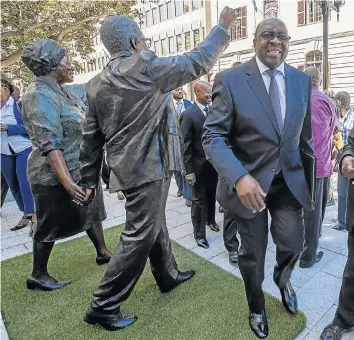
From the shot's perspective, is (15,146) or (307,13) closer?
(15,146)

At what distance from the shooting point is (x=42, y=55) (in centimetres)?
281

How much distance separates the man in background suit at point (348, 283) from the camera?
198 centimetres

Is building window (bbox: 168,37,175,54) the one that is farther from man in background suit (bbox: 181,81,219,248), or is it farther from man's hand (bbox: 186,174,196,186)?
man's hand (bbox: 186,174,196,186)

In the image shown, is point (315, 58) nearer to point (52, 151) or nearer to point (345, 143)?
point (345, 143)

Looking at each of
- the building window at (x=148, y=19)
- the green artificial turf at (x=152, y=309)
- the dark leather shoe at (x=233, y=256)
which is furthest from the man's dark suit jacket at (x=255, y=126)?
the building window at (x=148, y=19)

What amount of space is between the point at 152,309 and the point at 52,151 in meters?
1.58

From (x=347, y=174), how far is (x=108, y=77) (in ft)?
5.35

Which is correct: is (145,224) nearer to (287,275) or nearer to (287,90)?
(287,275)

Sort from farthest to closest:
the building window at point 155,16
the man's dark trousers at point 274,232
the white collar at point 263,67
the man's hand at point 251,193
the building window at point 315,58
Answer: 1. the building window at point 155,16
2. the building window at point 315,58
3. the man's dark trousers at point 274,232
4. the white collar at point 263,67
5. the man's hand at point 251,193

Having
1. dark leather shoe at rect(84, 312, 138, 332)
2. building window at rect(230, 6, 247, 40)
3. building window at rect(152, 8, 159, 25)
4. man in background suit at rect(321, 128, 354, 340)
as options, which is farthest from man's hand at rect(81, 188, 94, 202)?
building window at rect(152, 8, 159, 25)

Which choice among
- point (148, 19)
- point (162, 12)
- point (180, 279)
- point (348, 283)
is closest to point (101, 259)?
point (180, 279)

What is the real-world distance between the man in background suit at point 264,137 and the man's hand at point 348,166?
309 millimetres

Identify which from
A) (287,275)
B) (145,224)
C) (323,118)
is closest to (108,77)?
(145,224)

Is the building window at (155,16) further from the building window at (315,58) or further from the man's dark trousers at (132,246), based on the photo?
the man's dark trousers at (132,246)
